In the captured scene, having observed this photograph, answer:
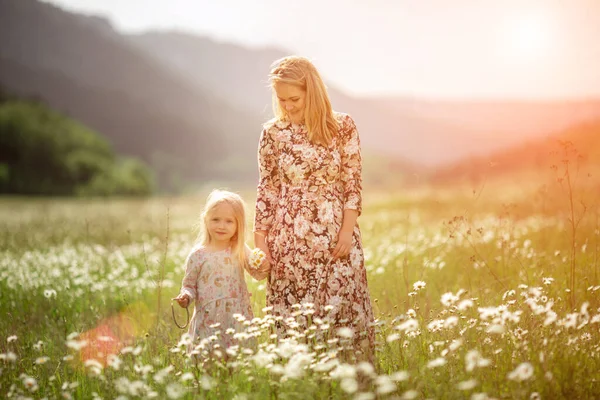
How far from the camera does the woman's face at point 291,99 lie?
4941 mm

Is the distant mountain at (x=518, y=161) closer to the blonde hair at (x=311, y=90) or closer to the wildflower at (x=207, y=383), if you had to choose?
the blonde hair at (x=311, y=90)

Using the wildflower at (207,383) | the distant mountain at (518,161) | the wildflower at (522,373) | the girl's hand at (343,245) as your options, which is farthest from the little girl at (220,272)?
the distant mountain at (518,161)

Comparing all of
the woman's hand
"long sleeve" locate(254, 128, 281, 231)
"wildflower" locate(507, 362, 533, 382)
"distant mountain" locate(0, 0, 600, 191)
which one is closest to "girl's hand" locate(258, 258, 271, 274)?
the woman's hand

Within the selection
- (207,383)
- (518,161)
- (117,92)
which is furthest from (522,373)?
(117,92)

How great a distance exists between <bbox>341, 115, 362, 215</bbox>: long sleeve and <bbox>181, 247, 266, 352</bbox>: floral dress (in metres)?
1.04

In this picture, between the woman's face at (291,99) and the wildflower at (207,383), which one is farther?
the woman's face at (291,99)

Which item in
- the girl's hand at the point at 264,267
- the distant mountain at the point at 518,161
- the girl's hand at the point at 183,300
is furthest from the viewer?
the distant mountain at the point at 518,161

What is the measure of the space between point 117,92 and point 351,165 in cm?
16432

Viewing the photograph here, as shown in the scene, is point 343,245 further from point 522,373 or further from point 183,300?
point 522,373

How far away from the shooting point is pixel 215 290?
4.92 meters

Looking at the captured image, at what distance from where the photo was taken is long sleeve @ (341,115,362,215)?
5059 mm

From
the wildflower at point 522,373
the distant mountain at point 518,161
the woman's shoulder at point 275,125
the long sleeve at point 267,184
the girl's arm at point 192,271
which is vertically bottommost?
the wildflower at point 522,373

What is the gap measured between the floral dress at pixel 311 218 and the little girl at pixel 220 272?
20cm

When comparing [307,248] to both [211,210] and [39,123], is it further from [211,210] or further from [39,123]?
[39,123]
